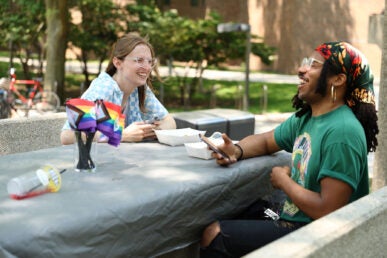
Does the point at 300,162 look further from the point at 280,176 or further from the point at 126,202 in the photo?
the point at 126,202

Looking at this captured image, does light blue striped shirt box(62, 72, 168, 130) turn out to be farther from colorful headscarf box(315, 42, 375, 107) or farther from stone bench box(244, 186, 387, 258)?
stone bench box(244, 186, 387, 258)

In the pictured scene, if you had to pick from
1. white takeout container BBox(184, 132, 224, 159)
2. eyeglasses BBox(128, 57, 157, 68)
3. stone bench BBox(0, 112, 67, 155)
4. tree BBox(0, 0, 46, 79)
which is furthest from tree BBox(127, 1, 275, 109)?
white takeout container BBox(184, 132, 224, 159)

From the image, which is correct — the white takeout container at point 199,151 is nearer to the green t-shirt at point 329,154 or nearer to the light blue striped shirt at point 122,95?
the green t-shirt at point 329,154

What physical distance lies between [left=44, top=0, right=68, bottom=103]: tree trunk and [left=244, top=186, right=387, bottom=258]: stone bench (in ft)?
45.4

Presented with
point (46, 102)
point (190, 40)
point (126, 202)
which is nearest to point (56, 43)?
point (46, 102)

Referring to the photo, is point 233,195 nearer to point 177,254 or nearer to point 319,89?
point 177,254

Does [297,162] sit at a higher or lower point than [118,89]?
lower

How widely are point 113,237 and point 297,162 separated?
41.1 inches

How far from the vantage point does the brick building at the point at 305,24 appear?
27453mm

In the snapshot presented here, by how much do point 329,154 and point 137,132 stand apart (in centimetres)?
146

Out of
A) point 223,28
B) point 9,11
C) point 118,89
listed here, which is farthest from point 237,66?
point 118,89

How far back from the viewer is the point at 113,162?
11.3 ft

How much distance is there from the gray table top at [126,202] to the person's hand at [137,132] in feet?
0.41

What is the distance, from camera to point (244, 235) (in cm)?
312
